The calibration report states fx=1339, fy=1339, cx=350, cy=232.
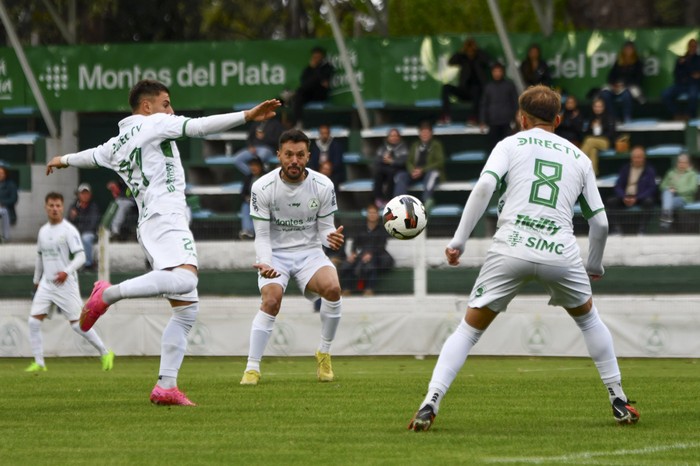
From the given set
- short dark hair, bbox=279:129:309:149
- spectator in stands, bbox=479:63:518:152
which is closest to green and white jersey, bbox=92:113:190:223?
short dark hair, bbox=279:129:309:149

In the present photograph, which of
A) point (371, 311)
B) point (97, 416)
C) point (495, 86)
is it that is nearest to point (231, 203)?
point (495, 86)

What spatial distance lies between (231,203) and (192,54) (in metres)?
3.39

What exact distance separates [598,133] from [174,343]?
14.8m

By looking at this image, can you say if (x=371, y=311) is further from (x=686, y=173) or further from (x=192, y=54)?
(x=192, y=54)

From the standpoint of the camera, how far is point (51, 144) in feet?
93.4

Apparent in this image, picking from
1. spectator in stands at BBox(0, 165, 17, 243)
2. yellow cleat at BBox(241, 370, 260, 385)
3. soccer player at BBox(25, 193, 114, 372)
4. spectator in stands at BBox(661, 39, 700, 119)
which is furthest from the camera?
spectator in stands at BBox(661, 39, 700, 119)

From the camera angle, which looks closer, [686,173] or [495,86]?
[686,173]

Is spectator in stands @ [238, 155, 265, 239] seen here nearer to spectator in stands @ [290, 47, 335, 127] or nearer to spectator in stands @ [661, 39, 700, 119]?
spectator in stands @ [290, 47, 335, 127]

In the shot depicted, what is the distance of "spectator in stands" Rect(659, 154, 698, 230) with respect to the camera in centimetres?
2128

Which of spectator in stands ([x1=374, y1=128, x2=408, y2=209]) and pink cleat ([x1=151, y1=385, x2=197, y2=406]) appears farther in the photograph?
spectator in stands ([x1=374, y1=128, x2=408, y2=209])

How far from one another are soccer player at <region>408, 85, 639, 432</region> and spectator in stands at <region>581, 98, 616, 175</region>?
49.8 ft

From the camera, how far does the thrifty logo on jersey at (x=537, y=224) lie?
802cm

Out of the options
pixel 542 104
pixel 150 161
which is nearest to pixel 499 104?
pixel 150 161

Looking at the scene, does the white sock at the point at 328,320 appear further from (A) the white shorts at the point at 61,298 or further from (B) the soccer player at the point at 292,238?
(A) the white shorts at the point at 61,298
